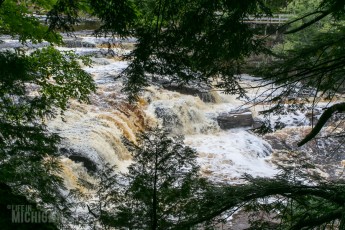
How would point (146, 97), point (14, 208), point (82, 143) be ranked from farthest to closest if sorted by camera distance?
point (146, 97) < point (82, 143) < point (14, 208)

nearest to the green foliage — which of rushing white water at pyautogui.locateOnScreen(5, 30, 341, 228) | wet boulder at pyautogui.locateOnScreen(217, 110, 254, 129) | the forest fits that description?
the forest

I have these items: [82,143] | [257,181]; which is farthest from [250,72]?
[82,143]

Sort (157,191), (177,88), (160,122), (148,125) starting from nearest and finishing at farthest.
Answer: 1. (157,191)
2. (177,88)
3. (148,125)
4. (160,122)

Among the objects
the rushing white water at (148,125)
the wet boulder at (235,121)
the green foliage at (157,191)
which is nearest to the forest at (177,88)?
the green foliage at (157,191)

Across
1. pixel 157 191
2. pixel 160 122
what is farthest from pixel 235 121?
pixel 157 191

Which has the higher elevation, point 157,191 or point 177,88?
point 177,88

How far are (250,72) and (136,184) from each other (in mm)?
1660

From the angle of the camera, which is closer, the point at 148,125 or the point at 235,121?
the point at 148,125

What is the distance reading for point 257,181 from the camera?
3.15 meters

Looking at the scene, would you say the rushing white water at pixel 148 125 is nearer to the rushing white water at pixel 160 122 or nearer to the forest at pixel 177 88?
the rushing white water at pixel 160 122

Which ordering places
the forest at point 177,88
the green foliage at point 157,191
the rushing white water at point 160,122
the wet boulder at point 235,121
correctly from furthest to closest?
1. the wet boulder at point 235,121
2. the rushing white water at point 160,122
3. the green foliage at point 157,191
4. the forest at point 177,88

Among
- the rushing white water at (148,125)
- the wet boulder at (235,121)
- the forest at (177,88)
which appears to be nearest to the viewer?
the forest at (177,88)

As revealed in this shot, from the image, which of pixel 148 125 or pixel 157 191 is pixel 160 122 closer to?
pixel 148 125

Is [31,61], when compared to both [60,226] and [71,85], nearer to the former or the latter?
[71,85]
